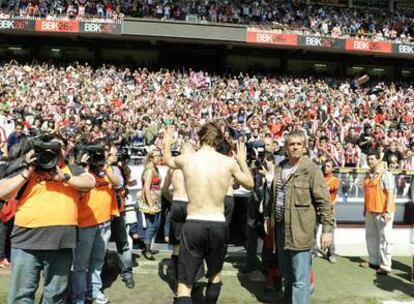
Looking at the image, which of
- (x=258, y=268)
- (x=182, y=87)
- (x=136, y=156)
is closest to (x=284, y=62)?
(x=182, y=87)

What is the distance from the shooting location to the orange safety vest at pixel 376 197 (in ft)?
22.5

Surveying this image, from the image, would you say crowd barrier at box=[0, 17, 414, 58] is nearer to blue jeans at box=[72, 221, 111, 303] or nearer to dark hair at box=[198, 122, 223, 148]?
blue jeans at box=[72, 221, 111, 303]

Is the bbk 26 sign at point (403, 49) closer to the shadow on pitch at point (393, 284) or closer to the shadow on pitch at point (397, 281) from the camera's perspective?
the shadow on pitch at point (397, 281)

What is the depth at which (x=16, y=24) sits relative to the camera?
25.0 meters

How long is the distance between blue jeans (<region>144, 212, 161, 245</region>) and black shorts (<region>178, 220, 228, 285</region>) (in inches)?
116

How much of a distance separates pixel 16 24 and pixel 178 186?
22.6m

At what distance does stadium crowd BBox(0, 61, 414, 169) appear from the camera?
12.6 m

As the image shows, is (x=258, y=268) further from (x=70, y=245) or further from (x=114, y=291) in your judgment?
(x=70, y=245)

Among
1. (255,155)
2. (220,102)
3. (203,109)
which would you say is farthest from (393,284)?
(220,102)

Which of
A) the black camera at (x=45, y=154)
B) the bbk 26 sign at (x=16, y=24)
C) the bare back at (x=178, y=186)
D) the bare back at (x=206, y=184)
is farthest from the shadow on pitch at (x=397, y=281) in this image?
the bbk 26 sign at (x=16, y=24)

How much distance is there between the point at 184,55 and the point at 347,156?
17.3 meters

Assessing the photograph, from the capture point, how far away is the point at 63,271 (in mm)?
3830

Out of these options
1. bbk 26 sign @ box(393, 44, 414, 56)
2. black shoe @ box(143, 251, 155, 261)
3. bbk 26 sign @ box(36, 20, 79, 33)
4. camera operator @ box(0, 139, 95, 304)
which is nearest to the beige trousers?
black shoe @ box(143, 251, 155, 261)

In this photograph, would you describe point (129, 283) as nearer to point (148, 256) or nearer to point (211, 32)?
point (148, 256)
